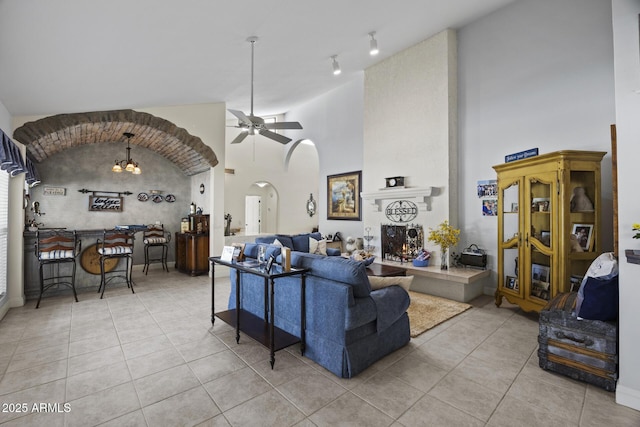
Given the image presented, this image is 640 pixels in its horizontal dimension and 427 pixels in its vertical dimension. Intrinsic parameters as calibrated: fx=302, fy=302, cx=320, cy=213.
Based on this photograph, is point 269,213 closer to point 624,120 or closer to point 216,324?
point 216,324

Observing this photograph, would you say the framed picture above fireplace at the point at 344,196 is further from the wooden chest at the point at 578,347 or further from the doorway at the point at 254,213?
the wooden chest at the point at 578,347

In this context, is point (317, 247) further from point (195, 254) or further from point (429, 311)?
point (195, 254)

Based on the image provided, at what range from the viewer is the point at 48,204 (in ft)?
19.6

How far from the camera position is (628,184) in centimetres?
203

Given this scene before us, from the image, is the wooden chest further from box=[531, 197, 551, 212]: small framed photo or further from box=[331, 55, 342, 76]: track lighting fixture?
box=[331, 55, 342, 76]: track lighting fixture

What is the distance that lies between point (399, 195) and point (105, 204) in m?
6.19

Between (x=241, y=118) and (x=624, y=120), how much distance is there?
353cm

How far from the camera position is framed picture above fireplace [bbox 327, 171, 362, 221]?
6707 mm

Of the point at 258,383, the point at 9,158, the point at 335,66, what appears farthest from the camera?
the point at 335,66

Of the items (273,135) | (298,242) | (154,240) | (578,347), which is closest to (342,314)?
(578,347)

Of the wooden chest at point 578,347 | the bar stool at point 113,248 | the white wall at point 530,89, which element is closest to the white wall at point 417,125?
the white wall at point 530,89

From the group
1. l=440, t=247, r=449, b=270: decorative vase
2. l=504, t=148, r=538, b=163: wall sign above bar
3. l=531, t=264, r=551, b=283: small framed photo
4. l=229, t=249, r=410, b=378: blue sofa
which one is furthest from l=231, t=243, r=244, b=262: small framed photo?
l=504, t=148, r=538, b=163: wall sign above bar

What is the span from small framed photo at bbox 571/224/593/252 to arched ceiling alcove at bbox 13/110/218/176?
583 centimetres

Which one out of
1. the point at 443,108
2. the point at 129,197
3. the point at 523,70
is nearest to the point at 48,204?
the point at 129,197
